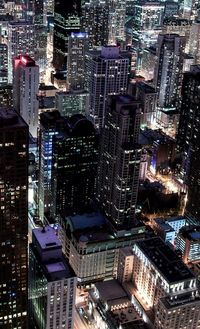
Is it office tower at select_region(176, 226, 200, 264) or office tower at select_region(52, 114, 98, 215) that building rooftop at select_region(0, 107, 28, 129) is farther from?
office tower at select_region(176, 226, 200, 264)

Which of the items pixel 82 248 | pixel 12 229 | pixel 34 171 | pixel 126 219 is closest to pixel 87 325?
pixel 82 248

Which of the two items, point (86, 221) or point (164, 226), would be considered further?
point (164, 226)

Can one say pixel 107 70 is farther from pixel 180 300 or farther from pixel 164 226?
pixel 180 300

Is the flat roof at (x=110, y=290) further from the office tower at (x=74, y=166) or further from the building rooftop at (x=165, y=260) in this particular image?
the office tower at (x=74, y=166)

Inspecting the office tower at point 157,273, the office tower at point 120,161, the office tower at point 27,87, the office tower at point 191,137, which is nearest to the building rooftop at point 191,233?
the office tower at point 120,161

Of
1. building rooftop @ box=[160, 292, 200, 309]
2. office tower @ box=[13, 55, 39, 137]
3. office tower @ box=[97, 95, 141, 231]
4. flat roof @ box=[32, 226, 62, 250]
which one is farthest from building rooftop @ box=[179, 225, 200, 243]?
office tower @ box=[13, 55, 39, 137]

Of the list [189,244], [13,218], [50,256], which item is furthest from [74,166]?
[13,218]
